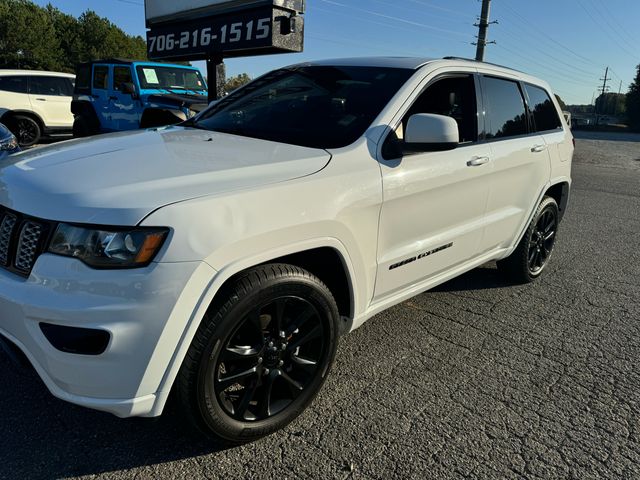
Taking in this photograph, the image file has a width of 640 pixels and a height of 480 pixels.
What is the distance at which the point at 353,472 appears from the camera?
217cm

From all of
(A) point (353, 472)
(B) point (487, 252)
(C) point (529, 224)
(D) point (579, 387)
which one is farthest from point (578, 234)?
(A) point (353, 472)

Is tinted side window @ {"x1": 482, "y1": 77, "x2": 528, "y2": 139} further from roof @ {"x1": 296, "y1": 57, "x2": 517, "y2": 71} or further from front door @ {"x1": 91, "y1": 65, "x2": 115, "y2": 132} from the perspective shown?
front door @ {"x1": 91, "y1": 65, "x2": 115, "y2": 132}

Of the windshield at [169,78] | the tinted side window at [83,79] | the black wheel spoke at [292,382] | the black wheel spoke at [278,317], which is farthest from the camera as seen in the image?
the tinted side window at [83,79]

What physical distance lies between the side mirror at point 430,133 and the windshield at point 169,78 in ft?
30.4

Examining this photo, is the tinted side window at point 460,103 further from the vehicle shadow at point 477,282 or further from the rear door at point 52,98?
the rear door at point 52,98

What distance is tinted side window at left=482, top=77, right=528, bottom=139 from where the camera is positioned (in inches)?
140

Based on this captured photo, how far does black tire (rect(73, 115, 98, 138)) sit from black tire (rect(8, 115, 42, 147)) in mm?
2008

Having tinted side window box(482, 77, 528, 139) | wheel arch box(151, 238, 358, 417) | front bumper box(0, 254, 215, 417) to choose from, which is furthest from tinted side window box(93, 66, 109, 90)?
front bumper box(0, 254, 215, 417)

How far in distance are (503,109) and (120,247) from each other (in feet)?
9.74

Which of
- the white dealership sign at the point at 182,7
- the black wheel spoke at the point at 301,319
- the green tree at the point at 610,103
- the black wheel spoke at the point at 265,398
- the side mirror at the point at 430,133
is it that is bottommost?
the black wheel spoke at the point at 265,398

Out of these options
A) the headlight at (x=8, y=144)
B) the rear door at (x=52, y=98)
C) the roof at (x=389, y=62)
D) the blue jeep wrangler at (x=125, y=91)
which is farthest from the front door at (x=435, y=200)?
the rear door at (x=52, y=98)

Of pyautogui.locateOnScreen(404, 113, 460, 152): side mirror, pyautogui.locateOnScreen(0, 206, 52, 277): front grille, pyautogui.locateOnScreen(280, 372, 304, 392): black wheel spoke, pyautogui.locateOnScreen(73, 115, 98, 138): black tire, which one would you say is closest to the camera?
pyautogui.locateOnScreen(0, 206, 52, 277): front grille

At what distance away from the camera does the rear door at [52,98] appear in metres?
12.9

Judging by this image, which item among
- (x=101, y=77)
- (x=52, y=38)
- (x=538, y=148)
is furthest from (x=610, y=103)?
(x=538, y=148)
